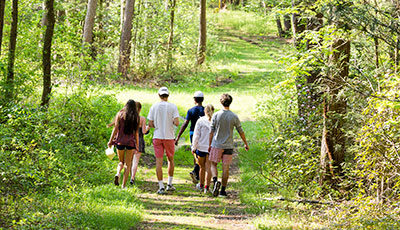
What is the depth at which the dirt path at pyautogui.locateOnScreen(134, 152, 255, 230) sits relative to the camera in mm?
7740

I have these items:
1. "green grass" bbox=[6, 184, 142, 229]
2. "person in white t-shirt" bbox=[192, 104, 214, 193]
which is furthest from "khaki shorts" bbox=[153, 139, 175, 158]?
"green grass" bbox=[6, 184, 142, 229]

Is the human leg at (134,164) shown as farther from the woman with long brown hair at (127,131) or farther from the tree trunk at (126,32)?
the tree trunk at (126,32)

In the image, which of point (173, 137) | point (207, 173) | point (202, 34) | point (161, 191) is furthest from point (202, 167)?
point (202, 34)

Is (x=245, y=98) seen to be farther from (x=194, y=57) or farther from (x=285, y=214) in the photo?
(x=285, y=214)

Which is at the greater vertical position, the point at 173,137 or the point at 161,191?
the point at 173,137

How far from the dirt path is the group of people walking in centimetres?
33

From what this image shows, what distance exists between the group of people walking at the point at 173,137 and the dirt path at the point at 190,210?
33cm

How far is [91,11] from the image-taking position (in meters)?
21.0

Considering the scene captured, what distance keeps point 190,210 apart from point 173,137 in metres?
2.14

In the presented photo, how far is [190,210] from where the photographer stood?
8.90 metres

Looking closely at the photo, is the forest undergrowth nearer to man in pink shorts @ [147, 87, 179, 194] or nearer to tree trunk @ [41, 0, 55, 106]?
tree trunk @ [41, 0, 55, 106]

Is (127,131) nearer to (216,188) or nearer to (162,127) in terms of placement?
(162,127)

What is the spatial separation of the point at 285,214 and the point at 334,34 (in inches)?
120

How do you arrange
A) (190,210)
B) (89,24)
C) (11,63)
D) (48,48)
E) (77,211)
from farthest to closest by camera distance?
(89,24) < (11,63) < (48,48) < (190,210) < (77,211)
